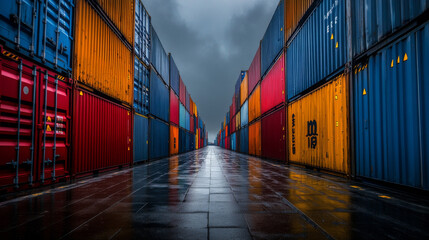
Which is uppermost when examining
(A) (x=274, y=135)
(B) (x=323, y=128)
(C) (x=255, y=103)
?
(C) (x=255, y=103)

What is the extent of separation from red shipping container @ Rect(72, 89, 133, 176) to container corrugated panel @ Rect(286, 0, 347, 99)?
9.80 m

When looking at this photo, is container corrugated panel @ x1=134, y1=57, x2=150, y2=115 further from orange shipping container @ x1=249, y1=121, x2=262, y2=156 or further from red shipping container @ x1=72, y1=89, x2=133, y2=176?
orange shipping container @ x1=249, y1=121, x2=262, y2=156

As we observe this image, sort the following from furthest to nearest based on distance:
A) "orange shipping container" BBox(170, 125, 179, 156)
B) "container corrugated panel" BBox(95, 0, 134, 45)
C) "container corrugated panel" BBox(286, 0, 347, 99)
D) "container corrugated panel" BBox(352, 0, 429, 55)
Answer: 1. "orange shipping container" BBox(170, 125, 179, 156)
2. "container corrugated panel" BBox(95, 0, 134, 45)
3. "container corrugated panel" BBox(286, 0, 347, 99)
4. "container corrugated panel" BBox(352, 0, 429, 55)

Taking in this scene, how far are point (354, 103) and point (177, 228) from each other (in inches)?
291

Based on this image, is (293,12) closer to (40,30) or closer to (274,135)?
(274,135)

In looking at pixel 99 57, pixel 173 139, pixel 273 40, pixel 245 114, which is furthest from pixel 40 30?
pixel 245 114

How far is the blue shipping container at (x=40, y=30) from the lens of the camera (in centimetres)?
589

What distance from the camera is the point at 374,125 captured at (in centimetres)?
710

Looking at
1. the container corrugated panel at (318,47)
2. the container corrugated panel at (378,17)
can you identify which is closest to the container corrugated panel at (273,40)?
the container corrugated panel at (318,47)

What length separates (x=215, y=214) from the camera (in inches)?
171

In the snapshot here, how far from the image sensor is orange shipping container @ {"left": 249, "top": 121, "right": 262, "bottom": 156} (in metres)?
22.8

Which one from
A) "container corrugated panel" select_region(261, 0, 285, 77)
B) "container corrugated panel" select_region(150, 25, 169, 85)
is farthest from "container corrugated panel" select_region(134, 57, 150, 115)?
"container corrugated panel" select_region(261, 0, 285, 77)

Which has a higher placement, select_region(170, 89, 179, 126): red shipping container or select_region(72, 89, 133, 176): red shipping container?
select_region(170, 89, 179, 126): red shipping container

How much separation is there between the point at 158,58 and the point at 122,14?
298 inches
